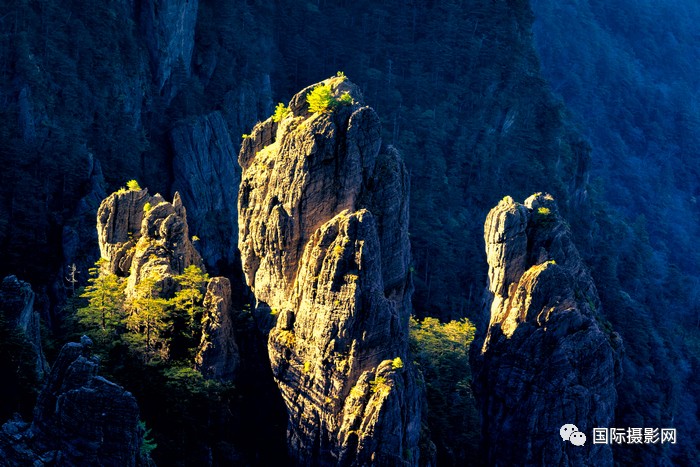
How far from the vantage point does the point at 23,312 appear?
A: 183 feet

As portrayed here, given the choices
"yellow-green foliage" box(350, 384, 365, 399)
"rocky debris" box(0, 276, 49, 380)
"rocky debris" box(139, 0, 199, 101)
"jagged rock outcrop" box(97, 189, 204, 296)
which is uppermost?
"rocky debris" box(139, 0, 199, 101)

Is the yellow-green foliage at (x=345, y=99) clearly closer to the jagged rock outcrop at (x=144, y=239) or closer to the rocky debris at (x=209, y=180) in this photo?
the jagged rock outcrop at (x=144, y=239)

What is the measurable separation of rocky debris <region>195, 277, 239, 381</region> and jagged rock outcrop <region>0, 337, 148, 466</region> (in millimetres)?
14341

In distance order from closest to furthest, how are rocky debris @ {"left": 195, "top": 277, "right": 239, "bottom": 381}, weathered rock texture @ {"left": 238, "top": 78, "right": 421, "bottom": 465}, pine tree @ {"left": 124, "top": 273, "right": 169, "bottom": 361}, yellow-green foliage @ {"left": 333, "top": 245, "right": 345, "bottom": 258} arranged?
weathered rock texture @ {"left": 238, "top": 78, "right": 421, "bottom": 465}, yellow-green foliage @ {"left": 333, "top": 245, "right": 345, "bottom": 258}, rocky debris @ {"left": 195, "top": 277, "right": 239, "bottom": 381}, pine tree @ {"left": 124, "top": 273, "right": 169, "bottom": 361}

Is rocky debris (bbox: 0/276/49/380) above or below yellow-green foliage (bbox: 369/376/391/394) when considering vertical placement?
above

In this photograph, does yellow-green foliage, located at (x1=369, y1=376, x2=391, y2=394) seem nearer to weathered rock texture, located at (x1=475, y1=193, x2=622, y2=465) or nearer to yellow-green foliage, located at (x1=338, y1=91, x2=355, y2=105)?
weathered rock texture, located at (x1=475, y1=193, x2=622, y2=465)

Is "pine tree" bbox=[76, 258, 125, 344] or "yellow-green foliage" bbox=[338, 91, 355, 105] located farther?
"pine tree" bbox=[76, 258, 125, 344]

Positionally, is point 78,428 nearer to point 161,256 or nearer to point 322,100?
point 161,256

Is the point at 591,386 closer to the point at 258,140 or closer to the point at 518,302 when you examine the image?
the point at 518,302

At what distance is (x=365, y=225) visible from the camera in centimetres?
5597

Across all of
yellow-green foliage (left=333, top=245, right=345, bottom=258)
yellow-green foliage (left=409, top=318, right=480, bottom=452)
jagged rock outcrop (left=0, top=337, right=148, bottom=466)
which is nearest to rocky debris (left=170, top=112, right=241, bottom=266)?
yellow-green foliage (left=409, top=318, right=480, bottom=452)

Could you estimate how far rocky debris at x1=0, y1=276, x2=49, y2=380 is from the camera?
54.3 metres

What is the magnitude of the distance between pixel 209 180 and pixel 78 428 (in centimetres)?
7069

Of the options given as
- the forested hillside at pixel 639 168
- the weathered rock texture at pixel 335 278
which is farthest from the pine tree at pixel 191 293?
the forested hillside at pixel 639 168
